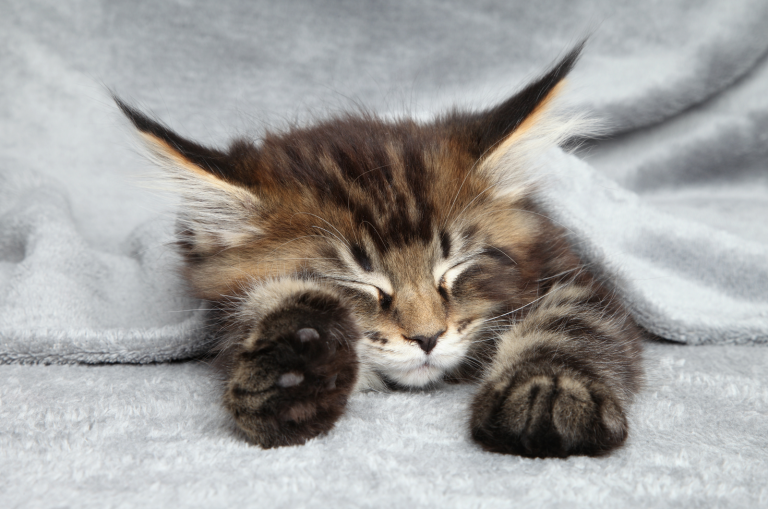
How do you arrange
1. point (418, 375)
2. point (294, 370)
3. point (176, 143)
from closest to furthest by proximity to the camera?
point (294, 370) → point (176, 143) → point (418, 375)

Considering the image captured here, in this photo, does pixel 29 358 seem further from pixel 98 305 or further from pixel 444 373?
pixel 444 373

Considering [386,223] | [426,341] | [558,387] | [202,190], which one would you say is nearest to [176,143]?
[202,190]

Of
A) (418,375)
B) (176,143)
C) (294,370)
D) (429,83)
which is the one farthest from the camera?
(429,83)

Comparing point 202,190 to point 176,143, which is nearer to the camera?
point 176,143

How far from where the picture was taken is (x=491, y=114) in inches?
66.5

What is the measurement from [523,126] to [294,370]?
2.65 ft

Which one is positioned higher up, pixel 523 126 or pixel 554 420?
pixel 523 126

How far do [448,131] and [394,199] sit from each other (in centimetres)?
36

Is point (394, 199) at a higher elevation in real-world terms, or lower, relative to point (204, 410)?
higher

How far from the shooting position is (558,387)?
1.21m

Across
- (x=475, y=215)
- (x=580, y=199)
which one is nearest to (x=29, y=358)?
(x=475, y=215)

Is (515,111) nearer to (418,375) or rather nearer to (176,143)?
(418,375)

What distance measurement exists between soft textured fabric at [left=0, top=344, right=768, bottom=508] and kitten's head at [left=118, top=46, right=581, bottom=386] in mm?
212

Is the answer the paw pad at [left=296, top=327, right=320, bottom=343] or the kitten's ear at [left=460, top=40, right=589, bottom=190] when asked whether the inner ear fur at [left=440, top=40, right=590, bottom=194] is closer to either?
the kitten's ear at [left=460, top=40, right=589, bottom=190]
